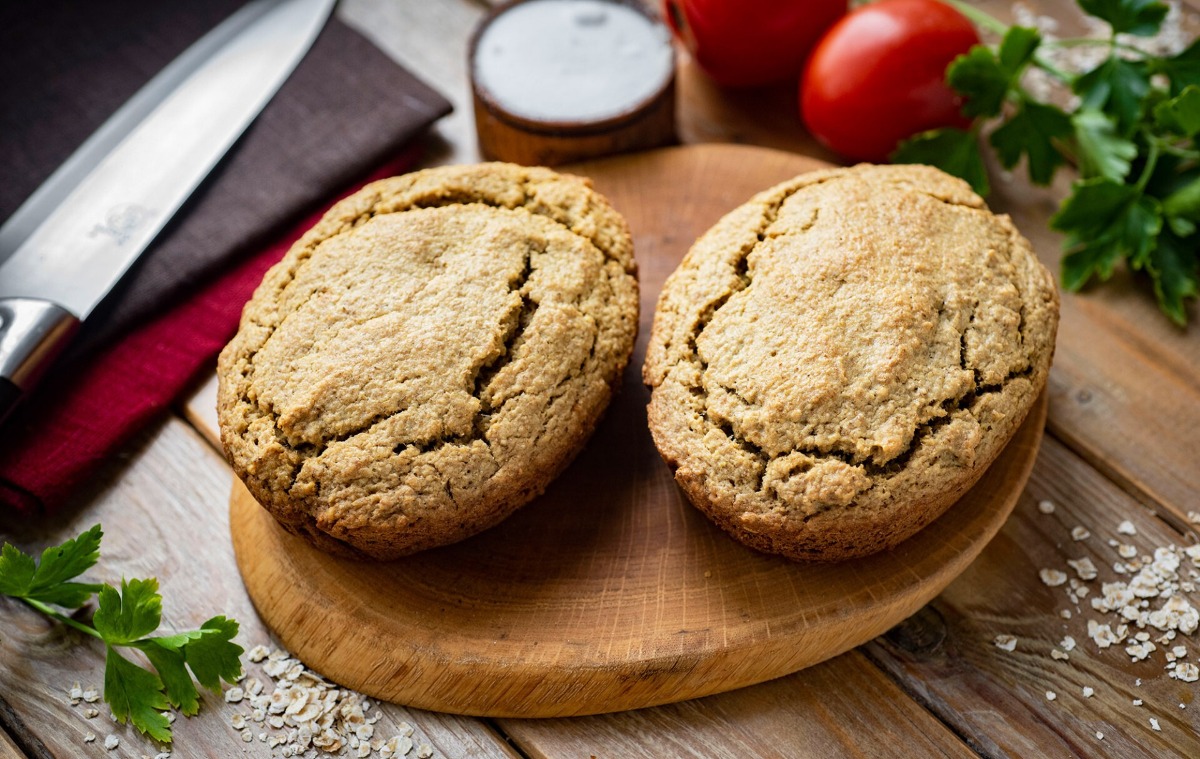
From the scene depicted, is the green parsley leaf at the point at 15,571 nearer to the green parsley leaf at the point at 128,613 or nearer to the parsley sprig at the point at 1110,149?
the green parsley leaf at the point at 128,613

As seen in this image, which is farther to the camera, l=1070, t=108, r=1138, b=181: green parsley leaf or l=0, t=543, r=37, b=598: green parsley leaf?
l=1070, t=108, r=1138, b=181: green parsley leaf

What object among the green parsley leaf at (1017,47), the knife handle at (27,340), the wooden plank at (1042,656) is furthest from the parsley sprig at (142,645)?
the green parsley leaf at (1017,47)

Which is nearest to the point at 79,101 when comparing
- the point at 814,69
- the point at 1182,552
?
the point at 814,69

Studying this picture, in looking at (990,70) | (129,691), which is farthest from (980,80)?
(129,691)

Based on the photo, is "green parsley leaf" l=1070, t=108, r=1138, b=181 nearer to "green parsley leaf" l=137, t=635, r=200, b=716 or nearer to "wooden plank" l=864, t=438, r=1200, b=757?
"wooden plank" l=864, t=438, r=1200, b=757

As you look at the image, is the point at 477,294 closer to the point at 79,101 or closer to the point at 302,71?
the point at 302,71

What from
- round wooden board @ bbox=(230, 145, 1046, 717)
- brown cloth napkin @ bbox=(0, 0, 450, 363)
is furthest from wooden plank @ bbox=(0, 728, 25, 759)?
brown cloth napkin @ bbox=(0, 0, 450, 363)

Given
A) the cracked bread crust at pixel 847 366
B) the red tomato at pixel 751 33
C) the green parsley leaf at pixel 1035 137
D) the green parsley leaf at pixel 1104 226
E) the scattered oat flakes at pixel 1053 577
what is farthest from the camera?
the red tomato at pixel 751 33
